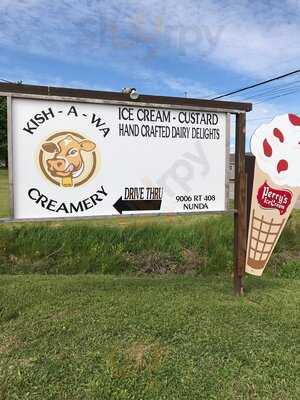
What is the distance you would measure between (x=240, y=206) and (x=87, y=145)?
1.72m

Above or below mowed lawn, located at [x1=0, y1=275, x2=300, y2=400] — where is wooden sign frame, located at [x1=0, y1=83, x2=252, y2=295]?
above

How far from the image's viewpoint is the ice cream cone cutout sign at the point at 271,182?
5.14 meters

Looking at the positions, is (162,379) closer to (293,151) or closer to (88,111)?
(88,111)

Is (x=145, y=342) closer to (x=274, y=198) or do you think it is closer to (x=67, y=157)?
(x=67, y=157)

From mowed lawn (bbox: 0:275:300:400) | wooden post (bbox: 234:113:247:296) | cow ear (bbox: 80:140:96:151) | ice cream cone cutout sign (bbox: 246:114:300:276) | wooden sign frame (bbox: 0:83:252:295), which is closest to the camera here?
mowed lawn (bbox: 0:275:300:400)

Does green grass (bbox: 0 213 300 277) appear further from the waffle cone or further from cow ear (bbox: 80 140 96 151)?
cow ear (bbox: 80 140 96 151)

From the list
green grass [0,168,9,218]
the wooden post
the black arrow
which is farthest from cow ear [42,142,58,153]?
A: green grass [0,168,9,218]

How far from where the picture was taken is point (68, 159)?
14.5ft

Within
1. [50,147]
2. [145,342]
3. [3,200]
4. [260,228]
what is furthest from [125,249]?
[3,200]

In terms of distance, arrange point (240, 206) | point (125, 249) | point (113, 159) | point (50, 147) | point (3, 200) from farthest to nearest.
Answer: point (3, 200) < point (125, 249) < point (240, 206) < point (113, 159) < point (50, 147)

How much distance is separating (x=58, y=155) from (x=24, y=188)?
1.40ft

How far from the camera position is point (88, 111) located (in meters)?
4.44

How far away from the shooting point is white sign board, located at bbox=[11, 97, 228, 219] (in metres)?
4.28

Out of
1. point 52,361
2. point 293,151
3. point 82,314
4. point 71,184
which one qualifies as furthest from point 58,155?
point 293,151
